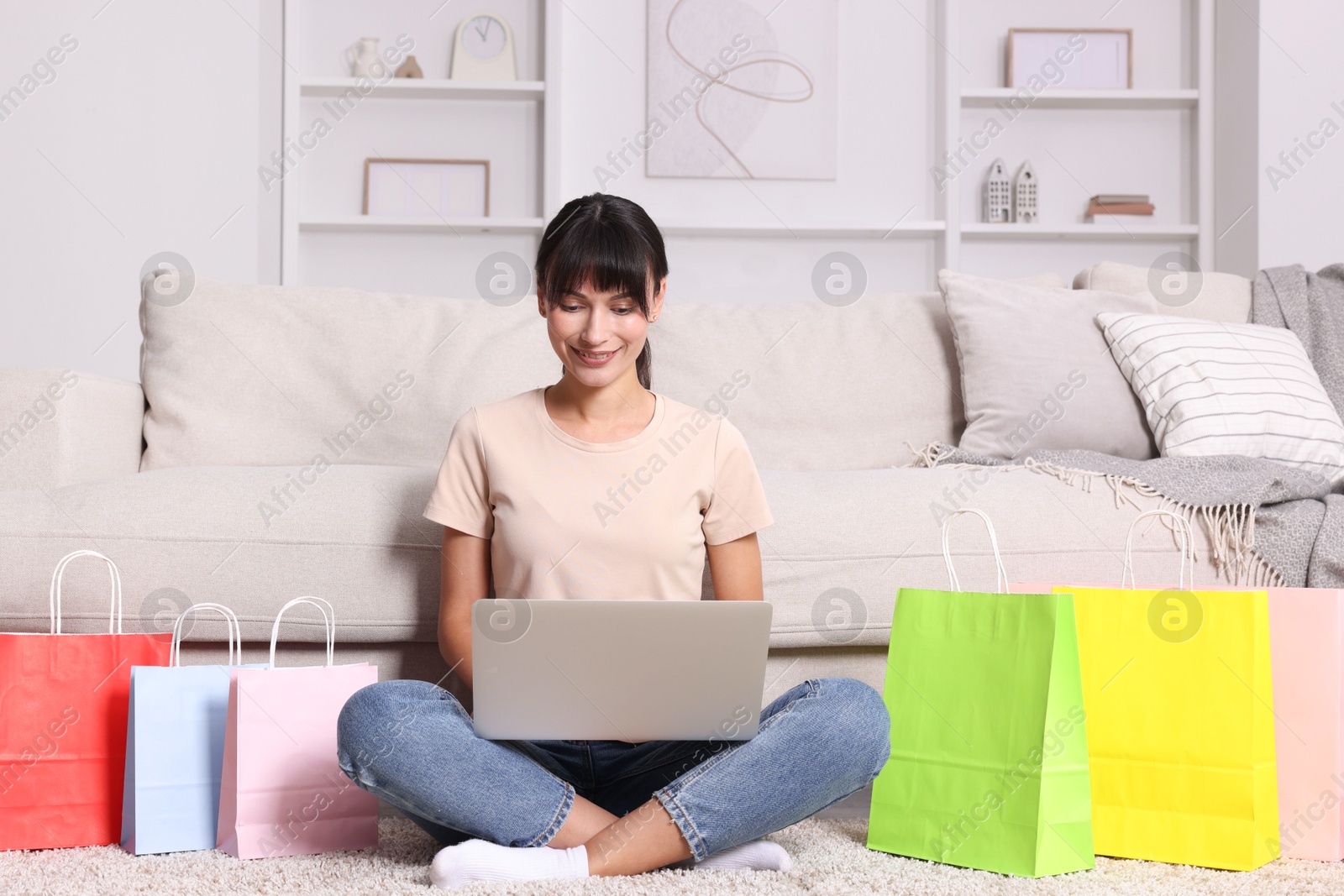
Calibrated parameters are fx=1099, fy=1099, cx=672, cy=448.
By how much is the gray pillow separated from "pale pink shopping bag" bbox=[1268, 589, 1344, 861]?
760 mm

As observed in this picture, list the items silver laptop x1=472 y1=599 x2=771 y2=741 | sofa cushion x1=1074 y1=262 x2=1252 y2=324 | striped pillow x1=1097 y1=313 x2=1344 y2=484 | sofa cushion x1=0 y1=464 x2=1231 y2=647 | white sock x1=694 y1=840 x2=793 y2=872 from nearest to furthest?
1. silver laptop x1=472 y1=599 x2=771 y2=741
2. white sock x1=694 y1=840 x2=793 y2=872
3. sofa cushion x1=0 y1=464 x2=1231 y2=647
4. striped pillow x1=1097 y1=313 x2=1344 y2=484
5. sofa cushion x1=1074 y1=262 x2=1252 y2=324

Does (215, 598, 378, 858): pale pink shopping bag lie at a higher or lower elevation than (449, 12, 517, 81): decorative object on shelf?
lower

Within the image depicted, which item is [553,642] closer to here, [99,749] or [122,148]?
[99,749]

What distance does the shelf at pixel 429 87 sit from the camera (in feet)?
11.0

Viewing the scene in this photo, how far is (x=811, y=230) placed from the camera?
3.48 meters

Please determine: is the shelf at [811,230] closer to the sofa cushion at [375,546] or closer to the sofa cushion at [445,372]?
the sofa cushion at [445,372]

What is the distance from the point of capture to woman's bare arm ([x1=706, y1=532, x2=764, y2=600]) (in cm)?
133

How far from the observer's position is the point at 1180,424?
1881 mm

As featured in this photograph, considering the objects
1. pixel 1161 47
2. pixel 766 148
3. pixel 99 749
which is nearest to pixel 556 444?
pixel 99 749

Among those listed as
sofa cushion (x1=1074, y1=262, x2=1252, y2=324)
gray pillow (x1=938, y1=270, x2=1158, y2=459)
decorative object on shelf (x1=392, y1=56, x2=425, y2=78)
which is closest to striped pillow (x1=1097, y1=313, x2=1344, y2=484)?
gray pillow (x1=938, y1=270, x2=1158, y2=459)

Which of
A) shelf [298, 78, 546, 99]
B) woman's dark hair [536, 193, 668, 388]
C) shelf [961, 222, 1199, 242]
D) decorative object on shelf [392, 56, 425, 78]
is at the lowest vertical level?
woman's dark hair [536, 193, 668, 388]

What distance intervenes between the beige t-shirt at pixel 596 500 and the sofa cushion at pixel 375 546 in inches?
7.5

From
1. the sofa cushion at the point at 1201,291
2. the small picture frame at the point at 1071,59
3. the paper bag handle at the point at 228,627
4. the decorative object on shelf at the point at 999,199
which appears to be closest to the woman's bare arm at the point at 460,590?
the paper bag handle at the point at 228,627

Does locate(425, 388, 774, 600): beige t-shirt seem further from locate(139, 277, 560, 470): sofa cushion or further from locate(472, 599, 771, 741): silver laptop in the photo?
locate(139, 277, 560, 470): sofa cushion
